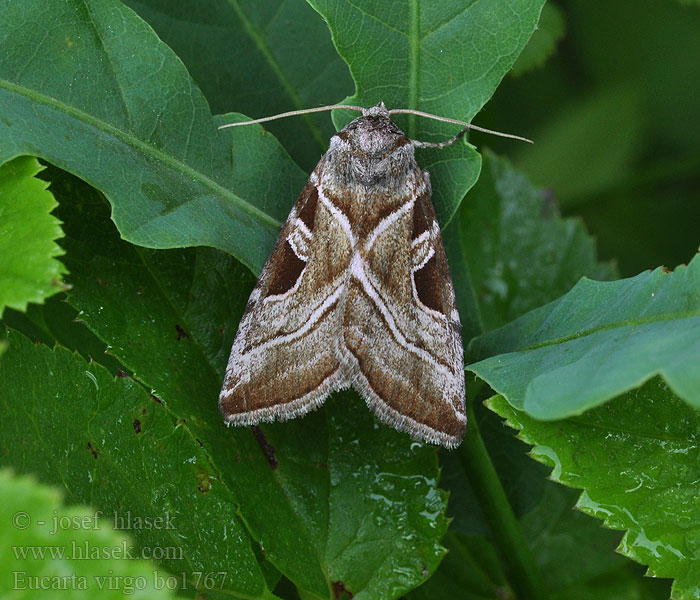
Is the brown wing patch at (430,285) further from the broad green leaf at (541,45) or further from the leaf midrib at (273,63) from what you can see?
the broad green leaf at (541,45)

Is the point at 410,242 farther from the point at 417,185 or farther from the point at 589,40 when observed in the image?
the point at 589,40

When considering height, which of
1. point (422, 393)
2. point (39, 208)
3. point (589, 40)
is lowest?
point (422, 393)

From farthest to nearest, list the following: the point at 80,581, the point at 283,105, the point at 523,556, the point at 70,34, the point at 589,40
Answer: the point at 589,40
the point at 283,105
the point at 523,556
the point at 70,34
the point at 80,581

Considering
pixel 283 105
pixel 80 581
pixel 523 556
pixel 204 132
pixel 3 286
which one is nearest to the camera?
pixel 80 581

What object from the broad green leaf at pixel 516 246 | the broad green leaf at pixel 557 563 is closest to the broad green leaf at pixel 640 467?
the broad green leaf at pixel 557 563

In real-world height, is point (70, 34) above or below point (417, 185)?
above

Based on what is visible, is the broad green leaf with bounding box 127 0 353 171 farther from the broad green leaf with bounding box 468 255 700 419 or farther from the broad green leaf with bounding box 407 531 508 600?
the broad green leaf with bounding box 407 531 508 600

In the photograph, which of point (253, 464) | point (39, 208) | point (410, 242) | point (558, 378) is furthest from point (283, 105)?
point (558, 378)
